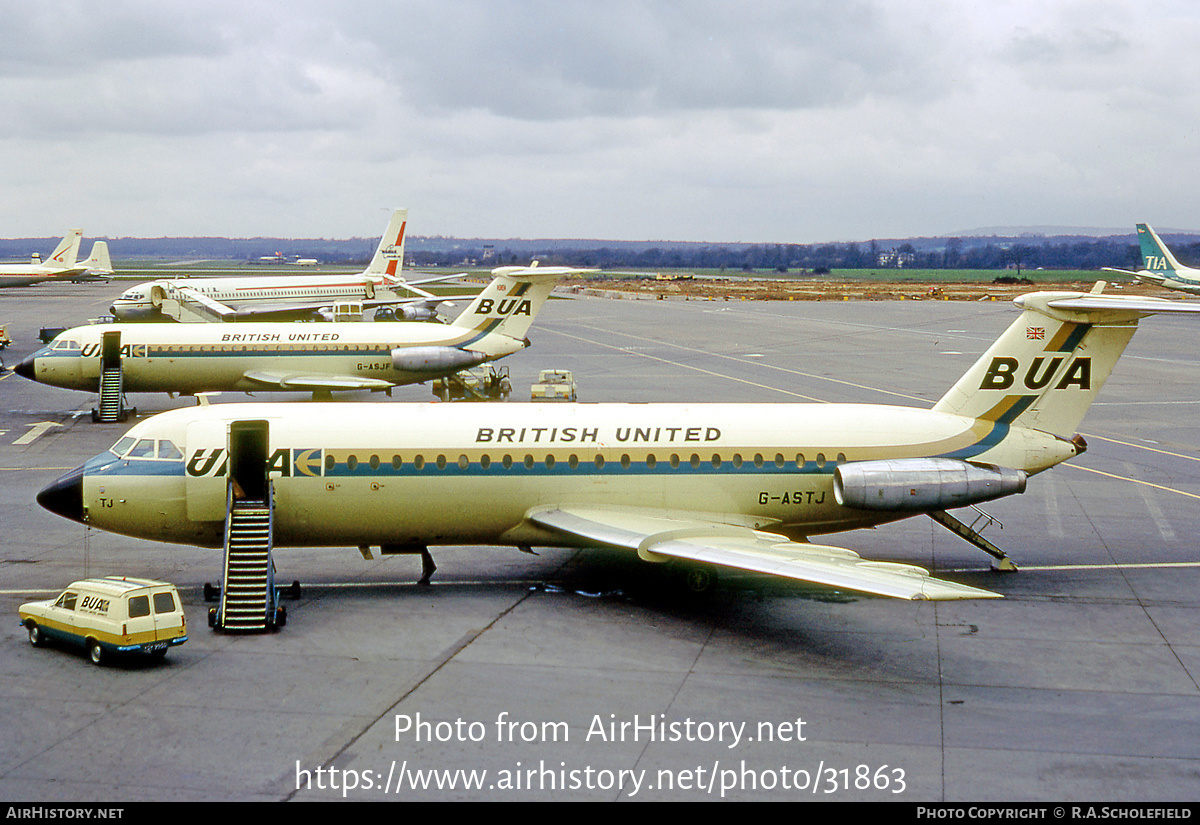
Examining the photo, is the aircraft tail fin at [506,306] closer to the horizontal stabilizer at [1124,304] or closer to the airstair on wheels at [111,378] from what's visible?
the airstair on wheels at [111,378]

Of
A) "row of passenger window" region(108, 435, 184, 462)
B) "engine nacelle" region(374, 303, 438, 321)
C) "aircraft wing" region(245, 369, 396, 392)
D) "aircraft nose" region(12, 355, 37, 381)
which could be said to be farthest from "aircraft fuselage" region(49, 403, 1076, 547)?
"engine nacelle" region(374, 303, 438, 321)

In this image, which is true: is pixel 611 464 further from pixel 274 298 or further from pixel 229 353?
pixel 274 298

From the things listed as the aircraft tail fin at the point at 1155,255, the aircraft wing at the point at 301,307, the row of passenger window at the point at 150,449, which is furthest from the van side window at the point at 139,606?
the aircraft tail fin at the point at 1155,255

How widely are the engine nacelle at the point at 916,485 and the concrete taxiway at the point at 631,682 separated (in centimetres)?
219

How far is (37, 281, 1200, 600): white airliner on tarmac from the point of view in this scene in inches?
867

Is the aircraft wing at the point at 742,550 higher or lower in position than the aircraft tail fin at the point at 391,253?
lower

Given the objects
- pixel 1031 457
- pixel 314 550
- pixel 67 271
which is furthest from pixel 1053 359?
pixel 67 271

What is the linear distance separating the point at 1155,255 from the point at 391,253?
8286cm

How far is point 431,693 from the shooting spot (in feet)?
55.9

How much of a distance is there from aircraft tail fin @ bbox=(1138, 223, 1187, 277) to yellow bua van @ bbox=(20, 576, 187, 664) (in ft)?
389

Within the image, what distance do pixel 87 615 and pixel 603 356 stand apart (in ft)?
177

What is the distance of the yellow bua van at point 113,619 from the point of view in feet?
58.7

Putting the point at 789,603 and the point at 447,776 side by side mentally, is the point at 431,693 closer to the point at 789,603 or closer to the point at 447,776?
the point at 447,776

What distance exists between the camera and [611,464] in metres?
23.0
